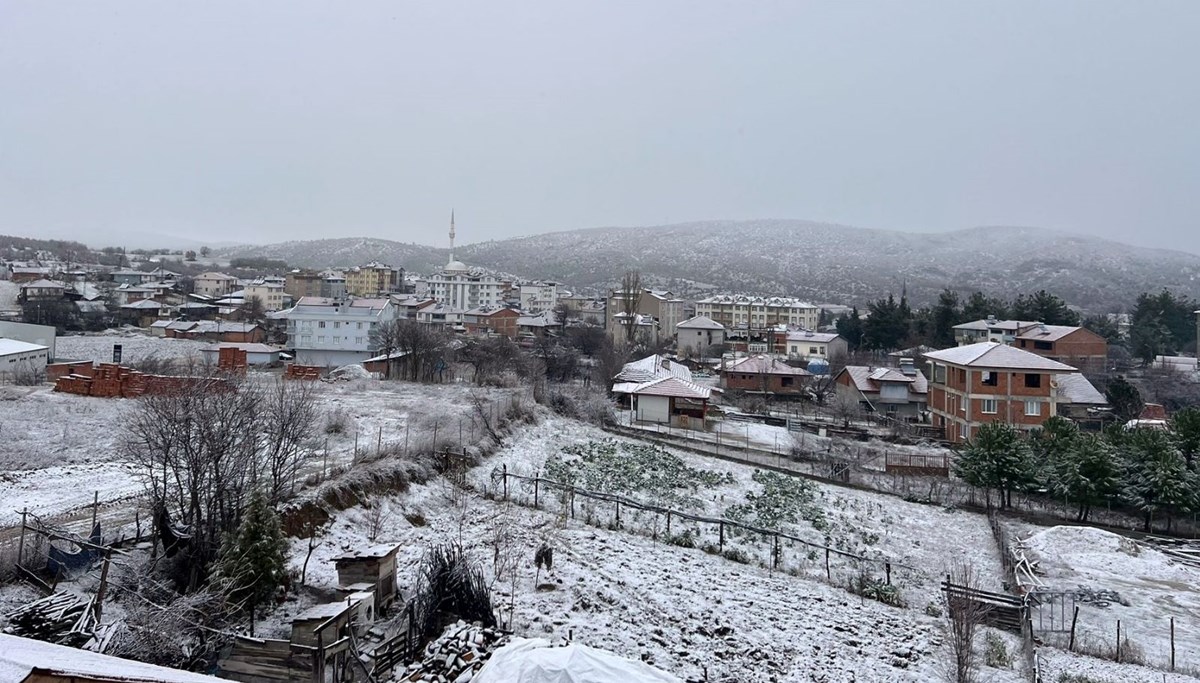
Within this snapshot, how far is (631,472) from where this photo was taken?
21.2 m

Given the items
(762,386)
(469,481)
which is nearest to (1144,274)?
(762,386)

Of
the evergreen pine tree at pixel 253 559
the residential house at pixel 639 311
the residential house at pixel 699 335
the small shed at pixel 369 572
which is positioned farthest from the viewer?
the residential house at pixel 699 335

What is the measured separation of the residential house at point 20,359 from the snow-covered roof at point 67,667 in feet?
98.8

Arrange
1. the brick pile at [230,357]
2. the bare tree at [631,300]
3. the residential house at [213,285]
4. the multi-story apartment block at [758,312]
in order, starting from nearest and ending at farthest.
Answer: the brick pile at [230,357] → the bare tree at [631,300] → the residential house at [213,285] → the multi-story apartment block at [758,312]

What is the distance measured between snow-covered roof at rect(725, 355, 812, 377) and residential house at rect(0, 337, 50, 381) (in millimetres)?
35708

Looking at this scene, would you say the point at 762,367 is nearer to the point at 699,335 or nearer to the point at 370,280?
the point at 699,335

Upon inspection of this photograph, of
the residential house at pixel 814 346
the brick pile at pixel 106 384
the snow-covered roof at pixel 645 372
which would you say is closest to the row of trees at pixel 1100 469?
the snow-covered roof at pixel 645 372

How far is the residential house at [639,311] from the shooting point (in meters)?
65.8

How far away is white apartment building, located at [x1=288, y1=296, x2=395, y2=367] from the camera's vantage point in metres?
50.4

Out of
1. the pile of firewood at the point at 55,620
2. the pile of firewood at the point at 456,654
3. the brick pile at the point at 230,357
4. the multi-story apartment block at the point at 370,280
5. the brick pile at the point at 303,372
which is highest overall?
the multi-story apartment block at the point at 370,280

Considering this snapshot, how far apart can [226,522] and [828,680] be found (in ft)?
29.4

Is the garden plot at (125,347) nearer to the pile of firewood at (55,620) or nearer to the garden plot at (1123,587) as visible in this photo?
the pile of firewood at (55,620)

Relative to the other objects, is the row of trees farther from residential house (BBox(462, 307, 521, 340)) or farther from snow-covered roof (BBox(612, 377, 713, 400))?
residential house (BBox(462, 307, 521, 340))

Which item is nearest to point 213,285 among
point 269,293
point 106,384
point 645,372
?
point 269,293
